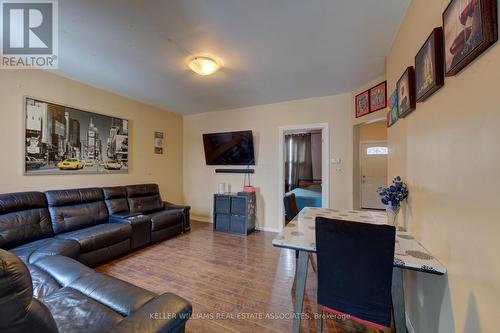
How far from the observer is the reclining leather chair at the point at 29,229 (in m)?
2.08

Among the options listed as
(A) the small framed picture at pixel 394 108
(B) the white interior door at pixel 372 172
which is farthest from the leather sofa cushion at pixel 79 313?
(B) the white interior door at pixel 372 172

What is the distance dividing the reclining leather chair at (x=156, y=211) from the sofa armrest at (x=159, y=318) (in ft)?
8.32

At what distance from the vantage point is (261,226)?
14.0 ft

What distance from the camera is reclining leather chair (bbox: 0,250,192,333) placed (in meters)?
0.61

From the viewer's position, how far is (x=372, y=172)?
5902 mm

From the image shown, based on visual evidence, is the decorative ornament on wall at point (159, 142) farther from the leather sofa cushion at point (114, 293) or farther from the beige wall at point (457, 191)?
the beige wall at point (457, 191)

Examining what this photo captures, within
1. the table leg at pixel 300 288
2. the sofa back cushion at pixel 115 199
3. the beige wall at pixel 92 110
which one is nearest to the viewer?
the table leg at pixel 300 288

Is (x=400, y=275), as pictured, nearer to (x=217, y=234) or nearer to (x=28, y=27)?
(x=217, y=234)

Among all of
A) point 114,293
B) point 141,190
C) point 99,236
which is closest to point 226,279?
point 114,293

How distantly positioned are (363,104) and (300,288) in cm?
287

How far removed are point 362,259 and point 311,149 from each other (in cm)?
559

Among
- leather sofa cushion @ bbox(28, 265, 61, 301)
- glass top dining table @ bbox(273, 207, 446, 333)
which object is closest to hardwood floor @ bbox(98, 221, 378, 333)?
glass top dining table @ bbox(273, 207, 446, 333)

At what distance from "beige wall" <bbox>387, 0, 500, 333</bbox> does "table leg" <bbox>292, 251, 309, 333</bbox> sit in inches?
29.0

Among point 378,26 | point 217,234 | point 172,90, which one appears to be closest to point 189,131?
point 172,90
